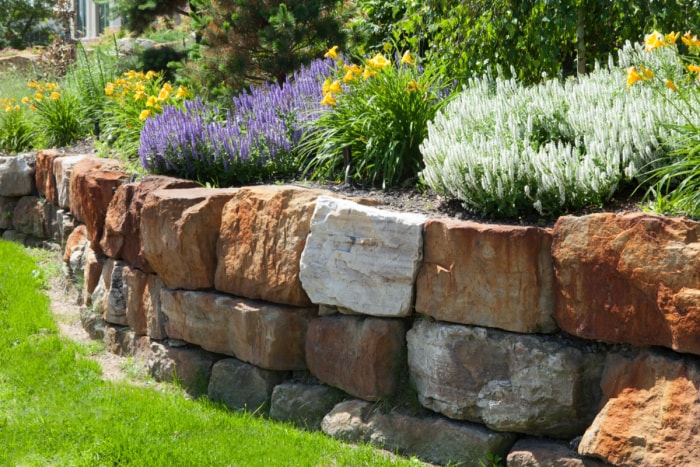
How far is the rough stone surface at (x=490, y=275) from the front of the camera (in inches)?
152

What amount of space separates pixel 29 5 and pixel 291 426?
2453cm

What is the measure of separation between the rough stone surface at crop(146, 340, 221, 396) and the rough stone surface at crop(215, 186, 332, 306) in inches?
21.1

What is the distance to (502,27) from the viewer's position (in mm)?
6508

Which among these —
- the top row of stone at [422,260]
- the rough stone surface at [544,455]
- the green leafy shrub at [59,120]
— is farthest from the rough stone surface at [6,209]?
the rough stone surface at [544,455]

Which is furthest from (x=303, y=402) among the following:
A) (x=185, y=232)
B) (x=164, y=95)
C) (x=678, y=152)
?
(x=164, y=95)

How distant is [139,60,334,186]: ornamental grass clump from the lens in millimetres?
5922

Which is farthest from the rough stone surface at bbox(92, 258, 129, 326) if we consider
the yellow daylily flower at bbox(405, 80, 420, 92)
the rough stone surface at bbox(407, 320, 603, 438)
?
the rough stone surface at bbox(407, 320, 603, 438)

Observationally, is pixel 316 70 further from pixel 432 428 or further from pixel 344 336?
pixel 432 428

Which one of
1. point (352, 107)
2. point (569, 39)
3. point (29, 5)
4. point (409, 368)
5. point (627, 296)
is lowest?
point (409, 368)

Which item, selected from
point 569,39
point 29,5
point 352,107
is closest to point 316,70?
point 352,107

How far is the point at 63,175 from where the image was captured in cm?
770

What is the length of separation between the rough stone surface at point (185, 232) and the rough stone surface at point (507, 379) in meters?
1.62

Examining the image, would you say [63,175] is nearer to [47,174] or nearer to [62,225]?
[62,225]

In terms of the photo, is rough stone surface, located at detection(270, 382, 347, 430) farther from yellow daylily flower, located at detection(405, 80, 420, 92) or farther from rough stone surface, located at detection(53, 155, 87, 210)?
rough stone surface, located at detection(53, 155, 87, 210)
